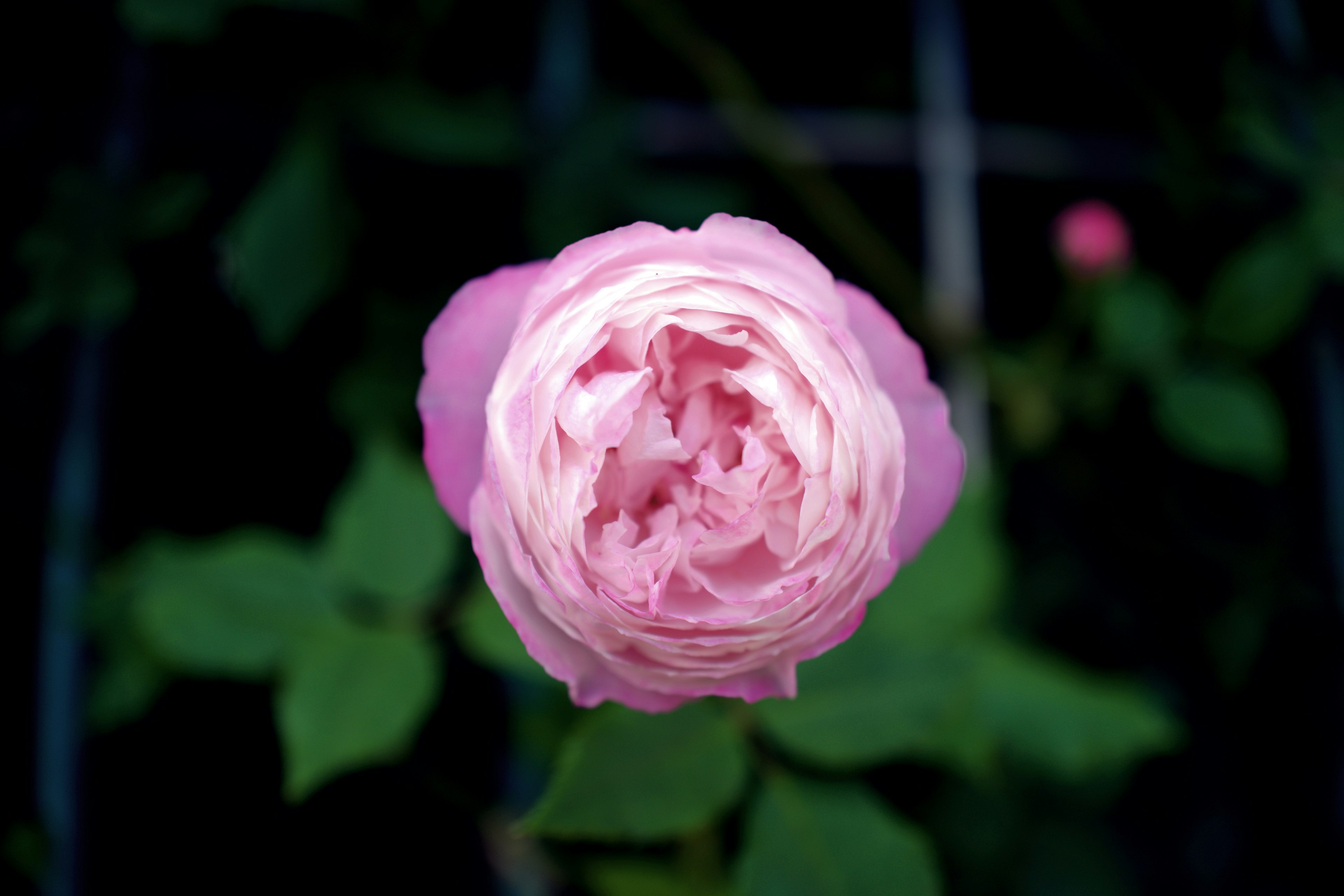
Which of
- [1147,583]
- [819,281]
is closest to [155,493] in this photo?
[819,281]

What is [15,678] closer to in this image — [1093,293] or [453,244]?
[453,244]

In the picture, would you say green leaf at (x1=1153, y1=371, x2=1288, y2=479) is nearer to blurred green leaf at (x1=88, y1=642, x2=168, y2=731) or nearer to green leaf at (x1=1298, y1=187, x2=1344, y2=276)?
green leaf at (x1=1298, y1=187, x2=1344, y2=276)

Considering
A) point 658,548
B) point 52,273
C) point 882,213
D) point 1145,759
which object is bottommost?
point 1145,759

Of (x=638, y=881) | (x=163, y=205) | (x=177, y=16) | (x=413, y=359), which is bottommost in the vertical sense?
(x=638, y=881)

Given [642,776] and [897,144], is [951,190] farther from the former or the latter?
[642,776]

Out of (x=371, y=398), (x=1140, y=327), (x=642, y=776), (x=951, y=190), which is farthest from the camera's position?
(x=951, y=190)

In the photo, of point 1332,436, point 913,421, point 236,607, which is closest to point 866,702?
point 913,421

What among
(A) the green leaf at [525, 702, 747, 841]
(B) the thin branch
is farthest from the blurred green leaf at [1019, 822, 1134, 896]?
(B) the thin branch
